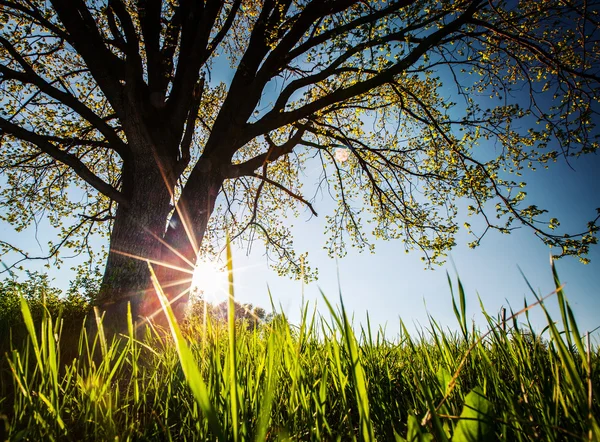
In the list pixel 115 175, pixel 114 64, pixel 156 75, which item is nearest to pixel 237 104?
pixel 156 75

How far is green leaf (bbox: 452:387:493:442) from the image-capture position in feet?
1.71

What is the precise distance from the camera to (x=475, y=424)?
53 centimetres

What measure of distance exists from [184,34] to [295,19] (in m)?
2.41

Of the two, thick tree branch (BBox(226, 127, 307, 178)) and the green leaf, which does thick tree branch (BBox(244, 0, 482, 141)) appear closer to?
thick tree branch (BBox(226, 127, 307, 178))

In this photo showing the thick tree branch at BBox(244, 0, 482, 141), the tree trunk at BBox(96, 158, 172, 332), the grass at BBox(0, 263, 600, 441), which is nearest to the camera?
the grass at BBox(0, 263, 600, 441)

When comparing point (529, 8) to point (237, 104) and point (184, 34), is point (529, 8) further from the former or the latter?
point (184, 34)

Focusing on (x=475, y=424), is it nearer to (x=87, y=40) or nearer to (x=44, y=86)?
(x=44, y=86)

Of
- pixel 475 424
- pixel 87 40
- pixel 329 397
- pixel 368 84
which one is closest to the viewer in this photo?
pixel 475 424

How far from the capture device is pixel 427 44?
4789 mm

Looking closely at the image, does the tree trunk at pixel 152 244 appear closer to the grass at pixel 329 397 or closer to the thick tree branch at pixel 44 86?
the thick tree branch at pixel 44 86

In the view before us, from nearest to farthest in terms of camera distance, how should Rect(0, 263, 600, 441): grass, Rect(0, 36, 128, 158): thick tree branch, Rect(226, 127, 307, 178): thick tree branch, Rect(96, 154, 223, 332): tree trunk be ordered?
Rect(0, 263, 600, 441): grass
Rect(96, 154, 223, 332): tree trunk
Rect(0, 36, 128, 158): thick tree branch
Rect(226, 127, 307, 178): thick tree branch

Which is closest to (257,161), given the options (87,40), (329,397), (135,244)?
(135,244)

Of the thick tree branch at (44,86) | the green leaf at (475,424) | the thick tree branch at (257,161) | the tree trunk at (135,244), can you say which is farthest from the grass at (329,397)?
the thick tree branch at (257,161)

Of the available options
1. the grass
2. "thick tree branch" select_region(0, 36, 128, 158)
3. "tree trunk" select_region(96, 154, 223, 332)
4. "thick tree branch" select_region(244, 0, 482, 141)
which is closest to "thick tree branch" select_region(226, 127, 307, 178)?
"tree trunk" select_region(96, 154, 223, 332)
